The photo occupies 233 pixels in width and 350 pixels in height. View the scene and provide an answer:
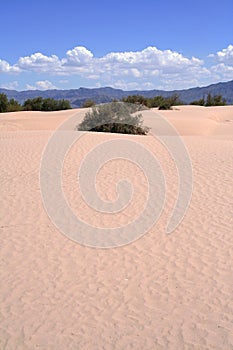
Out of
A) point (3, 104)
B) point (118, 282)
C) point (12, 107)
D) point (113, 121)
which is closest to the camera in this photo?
point (118, 282)

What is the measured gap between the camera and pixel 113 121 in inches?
981

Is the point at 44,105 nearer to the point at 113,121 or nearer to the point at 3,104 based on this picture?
the point at 3,104

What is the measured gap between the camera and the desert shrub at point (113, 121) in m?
24.7

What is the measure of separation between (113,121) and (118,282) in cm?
1893

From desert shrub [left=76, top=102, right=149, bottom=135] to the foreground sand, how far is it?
13.9 m

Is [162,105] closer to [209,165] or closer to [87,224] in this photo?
[209,165]

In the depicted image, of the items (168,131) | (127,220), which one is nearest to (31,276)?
(127,220)

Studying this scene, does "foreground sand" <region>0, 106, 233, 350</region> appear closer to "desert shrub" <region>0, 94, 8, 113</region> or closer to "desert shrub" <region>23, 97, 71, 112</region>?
"desert shrub" <region>0, 94, 8, 113</region>

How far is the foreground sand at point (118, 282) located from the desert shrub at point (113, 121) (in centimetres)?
1391

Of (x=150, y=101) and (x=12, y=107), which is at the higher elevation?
(x=150, y=101)

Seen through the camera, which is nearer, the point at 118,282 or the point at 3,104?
the point at 118,282

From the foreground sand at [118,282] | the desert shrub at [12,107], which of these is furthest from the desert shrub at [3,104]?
the foreground sand at [118,282]

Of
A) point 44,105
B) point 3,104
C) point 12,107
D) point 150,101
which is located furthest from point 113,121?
point 44,105

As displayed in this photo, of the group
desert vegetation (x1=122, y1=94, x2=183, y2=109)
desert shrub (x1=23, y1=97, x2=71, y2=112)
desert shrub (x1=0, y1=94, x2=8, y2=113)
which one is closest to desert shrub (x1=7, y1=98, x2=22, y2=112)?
desert shrub (x1=0, y1=94, x2=8, y2=113)
